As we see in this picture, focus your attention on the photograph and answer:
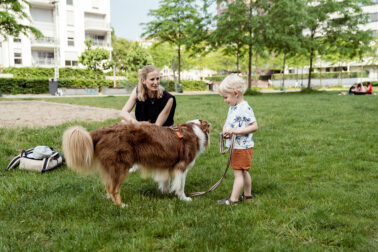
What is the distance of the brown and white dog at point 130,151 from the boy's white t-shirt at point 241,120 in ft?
1.85

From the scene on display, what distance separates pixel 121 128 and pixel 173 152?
0.76 m

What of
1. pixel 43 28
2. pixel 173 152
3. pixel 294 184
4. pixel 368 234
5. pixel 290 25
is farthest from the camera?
pixel 43 28

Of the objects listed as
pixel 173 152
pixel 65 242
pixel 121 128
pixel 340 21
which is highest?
pixel 340 21

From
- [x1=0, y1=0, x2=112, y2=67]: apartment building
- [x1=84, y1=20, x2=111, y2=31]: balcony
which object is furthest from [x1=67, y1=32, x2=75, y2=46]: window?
[x1=84, y1=20, x2=111, y2=31]: balcony

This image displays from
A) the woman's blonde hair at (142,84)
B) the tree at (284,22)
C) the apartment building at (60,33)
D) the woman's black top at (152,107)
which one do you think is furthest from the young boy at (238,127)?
the apartment building at (60,33)

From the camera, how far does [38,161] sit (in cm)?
526

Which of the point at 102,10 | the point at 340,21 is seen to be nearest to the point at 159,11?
the point at 340,21

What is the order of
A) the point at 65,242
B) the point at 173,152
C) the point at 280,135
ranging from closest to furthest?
the point at 65,242
the point at 173,152
the point at 280,135

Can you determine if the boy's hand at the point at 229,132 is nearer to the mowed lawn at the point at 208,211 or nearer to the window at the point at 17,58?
the mowed lawn at the point at 208,211

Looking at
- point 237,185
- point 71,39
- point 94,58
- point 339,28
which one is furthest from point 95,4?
point 237,185

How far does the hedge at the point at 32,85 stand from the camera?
28594 millimetres

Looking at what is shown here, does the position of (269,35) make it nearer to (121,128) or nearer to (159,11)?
(159,11)

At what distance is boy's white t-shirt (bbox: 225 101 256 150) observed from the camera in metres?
3.89

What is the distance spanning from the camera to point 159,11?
32.9m
